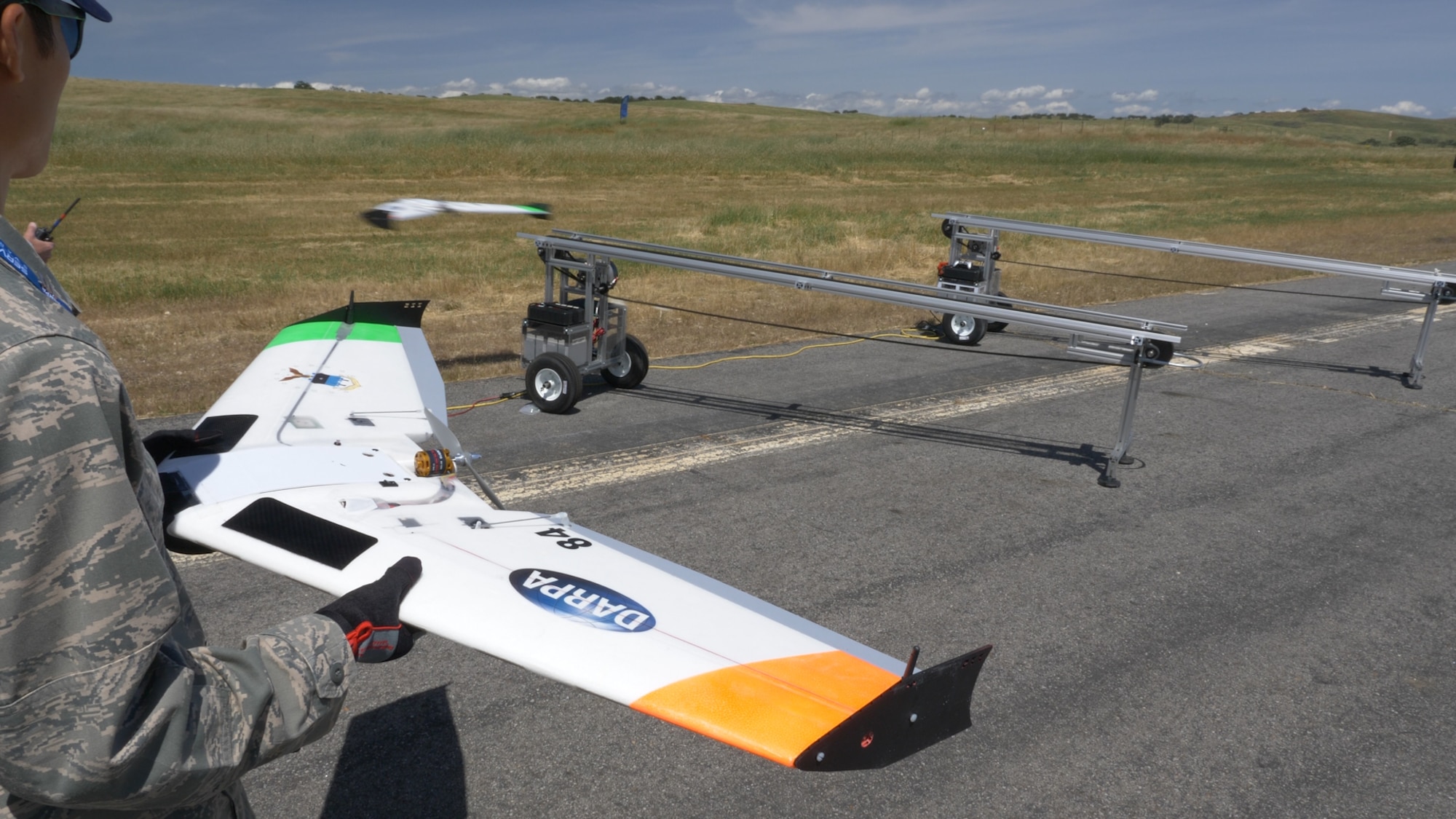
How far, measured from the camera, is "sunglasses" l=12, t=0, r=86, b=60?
1.12 m

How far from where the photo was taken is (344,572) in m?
2.92

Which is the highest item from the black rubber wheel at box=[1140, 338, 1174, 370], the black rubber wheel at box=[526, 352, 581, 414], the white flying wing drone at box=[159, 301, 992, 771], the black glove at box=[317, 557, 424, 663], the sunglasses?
the sunglasses

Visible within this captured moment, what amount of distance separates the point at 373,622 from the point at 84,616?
0.94m

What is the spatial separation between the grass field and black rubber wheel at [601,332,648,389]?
1.55 meters

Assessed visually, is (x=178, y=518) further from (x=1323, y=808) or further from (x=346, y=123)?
(x=346, y=123)

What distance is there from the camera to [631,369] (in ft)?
34.1

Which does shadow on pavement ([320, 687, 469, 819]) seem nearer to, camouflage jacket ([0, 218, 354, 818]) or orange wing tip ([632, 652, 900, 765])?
orange wing tip ([632, 652, 900, 765])

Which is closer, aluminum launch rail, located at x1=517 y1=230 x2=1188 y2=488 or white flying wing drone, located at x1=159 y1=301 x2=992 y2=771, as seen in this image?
white flying wing drone, located at x1=159 y1=301 x2=992 y2=771

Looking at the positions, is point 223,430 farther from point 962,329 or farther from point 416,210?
point 962,329

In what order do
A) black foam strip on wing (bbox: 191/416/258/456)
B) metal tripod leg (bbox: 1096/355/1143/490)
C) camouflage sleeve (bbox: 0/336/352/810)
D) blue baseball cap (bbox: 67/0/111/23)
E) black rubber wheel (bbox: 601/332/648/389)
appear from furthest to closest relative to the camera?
black rubber wheel (bbox: 601/332/648/389), metal tripod leg (bbox: 1096/355/1143/490), black foam strip on wing (bbox: 191/416/258/456), blue baseball cap (bbox: 67/0/111/23), camouflage sleeve (bbox: 0/336/352/810)

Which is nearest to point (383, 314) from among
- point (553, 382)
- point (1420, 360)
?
point (553, 382)

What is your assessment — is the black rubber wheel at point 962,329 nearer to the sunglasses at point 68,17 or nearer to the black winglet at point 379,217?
the black winglet at point 379,217

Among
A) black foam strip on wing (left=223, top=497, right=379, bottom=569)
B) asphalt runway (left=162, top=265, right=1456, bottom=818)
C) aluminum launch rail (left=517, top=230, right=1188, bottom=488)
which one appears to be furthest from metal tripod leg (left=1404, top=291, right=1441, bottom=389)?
black foam strip on wing (left=223, top=497, right=379, bottom=569)

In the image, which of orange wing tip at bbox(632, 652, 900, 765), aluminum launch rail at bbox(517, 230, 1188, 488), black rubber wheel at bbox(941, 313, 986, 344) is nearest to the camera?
orange wing tip at bbox(632, 652, 900, 765)
